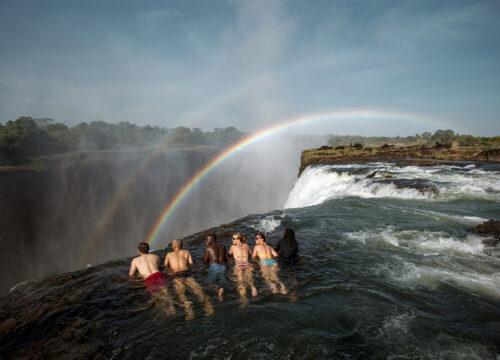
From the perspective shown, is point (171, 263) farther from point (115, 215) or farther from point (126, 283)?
point (115, 215)

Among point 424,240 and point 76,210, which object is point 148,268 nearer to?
point 424,240

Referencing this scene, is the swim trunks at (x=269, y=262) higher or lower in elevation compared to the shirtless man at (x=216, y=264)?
lower

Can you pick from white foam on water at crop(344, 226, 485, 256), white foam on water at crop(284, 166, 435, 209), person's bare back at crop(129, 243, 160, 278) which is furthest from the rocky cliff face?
white foam on water at crop(344, 226, 485, 256)

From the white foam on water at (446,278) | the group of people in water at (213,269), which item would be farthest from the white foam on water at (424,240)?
the group of people in water at (213,269)

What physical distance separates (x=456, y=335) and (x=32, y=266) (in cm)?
3172

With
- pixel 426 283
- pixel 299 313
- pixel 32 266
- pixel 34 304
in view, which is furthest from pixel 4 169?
pixel 426 283

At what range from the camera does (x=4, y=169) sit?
25.4m

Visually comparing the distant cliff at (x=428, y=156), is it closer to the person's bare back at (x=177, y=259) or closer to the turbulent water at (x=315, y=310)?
the turbulent water at (x=315, y=310)

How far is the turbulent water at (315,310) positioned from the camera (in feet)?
10.8

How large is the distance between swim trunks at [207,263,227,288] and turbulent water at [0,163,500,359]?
0.25 metres

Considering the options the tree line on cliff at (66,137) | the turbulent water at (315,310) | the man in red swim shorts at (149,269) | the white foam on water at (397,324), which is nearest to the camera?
the turbulent water at (315,310)

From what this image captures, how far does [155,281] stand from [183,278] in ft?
2.06

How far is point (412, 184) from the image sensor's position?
12977mm

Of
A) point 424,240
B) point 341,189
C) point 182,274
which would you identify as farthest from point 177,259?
point 341,189
